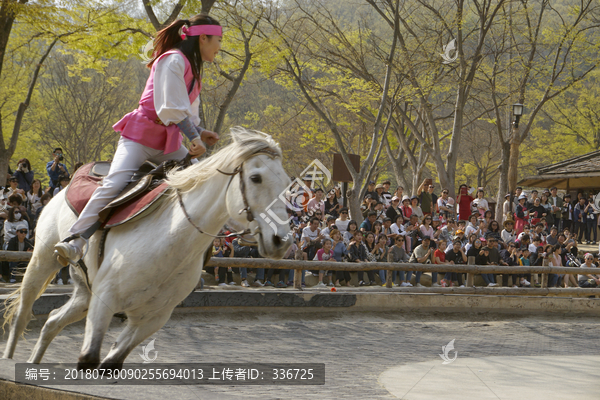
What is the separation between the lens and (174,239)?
12.7 ft

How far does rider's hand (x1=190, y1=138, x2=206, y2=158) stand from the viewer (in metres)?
4.05

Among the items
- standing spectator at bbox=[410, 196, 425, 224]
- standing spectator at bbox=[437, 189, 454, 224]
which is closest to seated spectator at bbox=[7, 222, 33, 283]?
standing spectator at bbox=[410, 196, 425, 224]

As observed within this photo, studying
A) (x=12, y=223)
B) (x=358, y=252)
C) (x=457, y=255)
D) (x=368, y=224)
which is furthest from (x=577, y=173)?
(x=12, y=223)

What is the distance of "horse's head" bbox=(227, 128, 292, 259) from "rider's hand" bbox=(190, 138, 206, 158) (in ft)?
1.06

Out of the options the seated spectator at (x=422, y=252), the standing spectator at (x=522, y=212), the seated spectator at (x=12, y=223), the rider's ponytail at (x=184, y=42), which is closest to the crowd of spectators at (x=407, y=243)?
the seated spectator at (x=422, y=252)

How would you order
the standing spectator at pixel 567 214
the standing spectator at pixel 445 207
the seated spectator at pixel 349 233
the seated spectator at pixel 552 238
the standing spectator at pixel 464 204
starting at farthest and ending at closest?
the standing spectator at pixel 567 214, the standing spectator at pixel 464 204, the standing spectator at pixel 445 207, the seated spectator at pixel 552 238, the seated spectator at pixel 349 233

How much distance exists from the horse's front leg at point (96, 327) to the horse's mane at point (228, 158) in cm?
85

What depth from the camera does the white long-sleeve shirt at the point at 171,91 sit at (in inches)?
158

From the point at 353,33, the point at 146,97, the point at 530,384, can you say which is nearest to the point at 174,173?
the point at 146,97

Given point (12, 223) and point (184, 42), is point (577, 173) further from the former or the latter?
point (184, 42)

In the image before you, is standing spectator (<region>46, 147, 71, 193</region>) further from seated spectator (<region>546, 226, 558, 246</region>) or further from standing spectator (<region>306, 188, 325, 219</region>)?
seated spectator (<region>546, 226, 558, 246</region>)

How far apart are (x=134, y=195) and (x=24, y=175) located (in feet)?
36.7

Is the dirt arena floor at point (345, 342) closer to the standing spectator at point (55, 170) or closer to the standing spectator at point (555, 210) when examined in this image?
the standing spectator at point (55, 170)

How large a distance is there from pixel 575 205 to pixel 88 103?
22.3m
